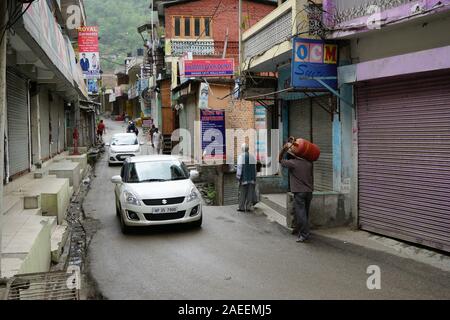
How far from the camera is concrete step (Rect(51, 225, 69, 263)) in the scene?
8.36m

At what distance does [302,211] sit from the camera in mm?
9430

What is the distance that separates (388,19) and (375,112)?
6.11ft

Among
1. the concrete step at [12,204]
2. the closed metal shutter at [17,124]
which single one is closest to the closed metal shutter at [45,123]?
the closed metal shutter at [17,124]

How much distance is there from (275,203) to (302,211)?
3578mm

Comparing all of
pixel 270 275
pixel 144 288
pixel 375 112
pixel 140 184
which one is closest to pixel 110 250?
pixel 140 184

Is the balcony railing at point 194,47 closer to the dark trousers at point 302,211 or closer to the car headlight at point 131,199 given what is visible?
the car headlight at point 131,199

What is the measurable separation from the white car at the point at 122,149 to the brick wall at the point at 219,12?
313 inches

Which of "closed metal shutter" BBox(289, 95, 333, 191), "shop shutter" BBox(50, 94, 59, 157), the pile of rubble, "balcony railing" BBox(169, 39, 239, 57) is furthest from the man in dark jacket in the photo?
"closed metal shutter" BBox(289, 95, 333, 191)

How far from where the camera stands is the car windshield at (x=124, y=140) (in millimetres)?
25859

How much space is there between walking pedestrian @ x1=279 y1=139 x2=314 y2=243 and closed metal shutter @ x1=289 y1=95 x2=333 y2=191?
2375mm

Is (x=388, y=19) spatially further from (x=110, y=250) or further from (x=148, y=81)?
(x=148, y=81)

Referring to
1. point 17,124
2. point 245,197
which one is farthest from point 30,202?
point 245,197

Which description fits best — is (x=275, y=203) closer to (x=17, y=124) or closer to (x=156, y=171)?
(x=156, y=171)
